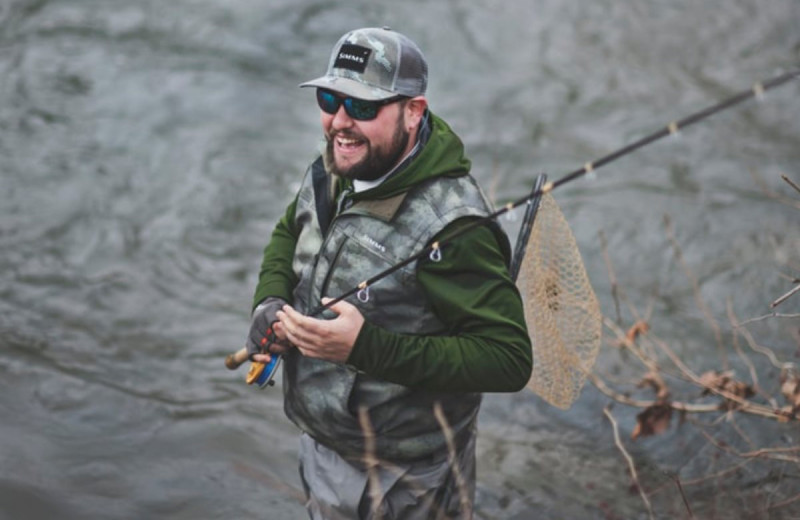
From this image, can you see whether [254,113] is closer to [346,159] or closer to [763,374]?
[763,374]

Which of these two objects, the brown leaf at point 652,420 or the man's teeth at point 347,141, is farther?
the brown leaf at point 652,420

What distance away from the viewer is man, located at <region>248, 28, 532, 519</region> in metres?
3.09

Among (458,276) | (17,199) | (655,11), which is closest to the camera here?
(458,276)

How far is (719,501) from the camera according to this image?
4.94 meters

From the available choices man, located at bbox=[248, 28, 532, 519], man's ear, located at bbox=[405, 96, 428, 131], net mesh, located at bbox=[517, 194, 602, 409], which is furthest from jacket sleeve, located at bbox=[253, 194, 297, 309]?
net mesh, located at bbox=[517, 194, 602, 409]

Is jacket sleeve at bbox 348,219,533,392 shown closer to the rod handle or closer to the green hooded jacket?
the green hooded jacket

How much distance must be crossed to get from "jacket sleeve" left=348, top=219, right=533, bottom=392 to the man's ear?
0.33 metres

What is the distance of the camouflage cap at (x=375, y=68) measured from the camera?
3.14 metres

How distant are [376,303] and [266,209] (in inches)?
189

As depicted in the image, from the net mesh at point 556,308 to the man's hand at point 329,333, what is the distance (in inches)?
31.7

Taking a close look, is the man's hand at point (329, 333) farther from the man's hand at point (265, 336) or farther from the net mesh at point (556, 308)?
the net mesh at point (556, 308)

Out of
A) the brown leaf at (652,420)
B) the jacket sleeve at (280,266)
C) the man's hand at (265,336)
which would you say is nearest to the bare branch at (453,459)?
the man's hand at (265,336)

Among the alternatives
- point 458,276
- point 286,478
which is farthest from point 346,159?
point 286,478

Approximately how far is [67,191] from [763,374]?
4619 millimetres
